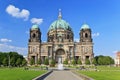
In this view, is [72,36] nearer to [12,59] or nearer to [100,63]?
[100,63]

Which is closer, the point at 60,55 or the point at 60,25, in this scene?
the point at 60,55

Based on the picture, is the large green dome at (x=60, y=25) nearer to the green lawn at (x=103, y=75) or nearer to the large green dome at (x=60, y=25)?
the large green dome at (x=60, y=25)

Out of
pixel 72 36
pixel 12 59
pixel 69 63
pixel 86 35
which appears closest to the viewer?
pixel 12 59

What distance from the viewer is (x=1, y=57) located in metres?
115

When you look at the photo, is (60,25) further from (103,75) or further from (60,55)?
(103,75)

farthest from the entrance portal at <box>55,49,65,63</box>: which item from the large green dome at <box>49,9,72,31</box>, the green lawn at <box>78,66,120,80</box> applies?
the green lawn at <box>78,66,120,80</box>

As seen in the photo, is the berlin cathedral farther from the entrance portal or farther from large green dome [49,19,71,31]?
large green dome [49,19,71,31]


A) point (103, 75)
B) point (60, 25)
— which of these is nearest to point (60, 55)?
point (60, 25)

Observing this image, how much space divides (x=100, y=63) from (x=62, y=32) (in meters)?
26.9

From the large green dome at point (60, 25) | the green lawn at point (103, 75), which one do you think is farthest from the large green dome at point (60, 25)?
the green lawn at point (103, 75)

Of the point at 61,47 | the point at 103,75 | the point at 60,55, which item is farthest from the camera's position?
the point at 60,55

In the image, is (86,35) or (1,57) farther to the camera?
(86,35)

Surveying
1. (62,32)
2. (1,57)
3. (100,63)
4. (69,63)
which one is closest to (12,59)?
(1,57)

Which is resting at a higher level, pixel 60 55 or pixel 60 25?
pixel 60 25
